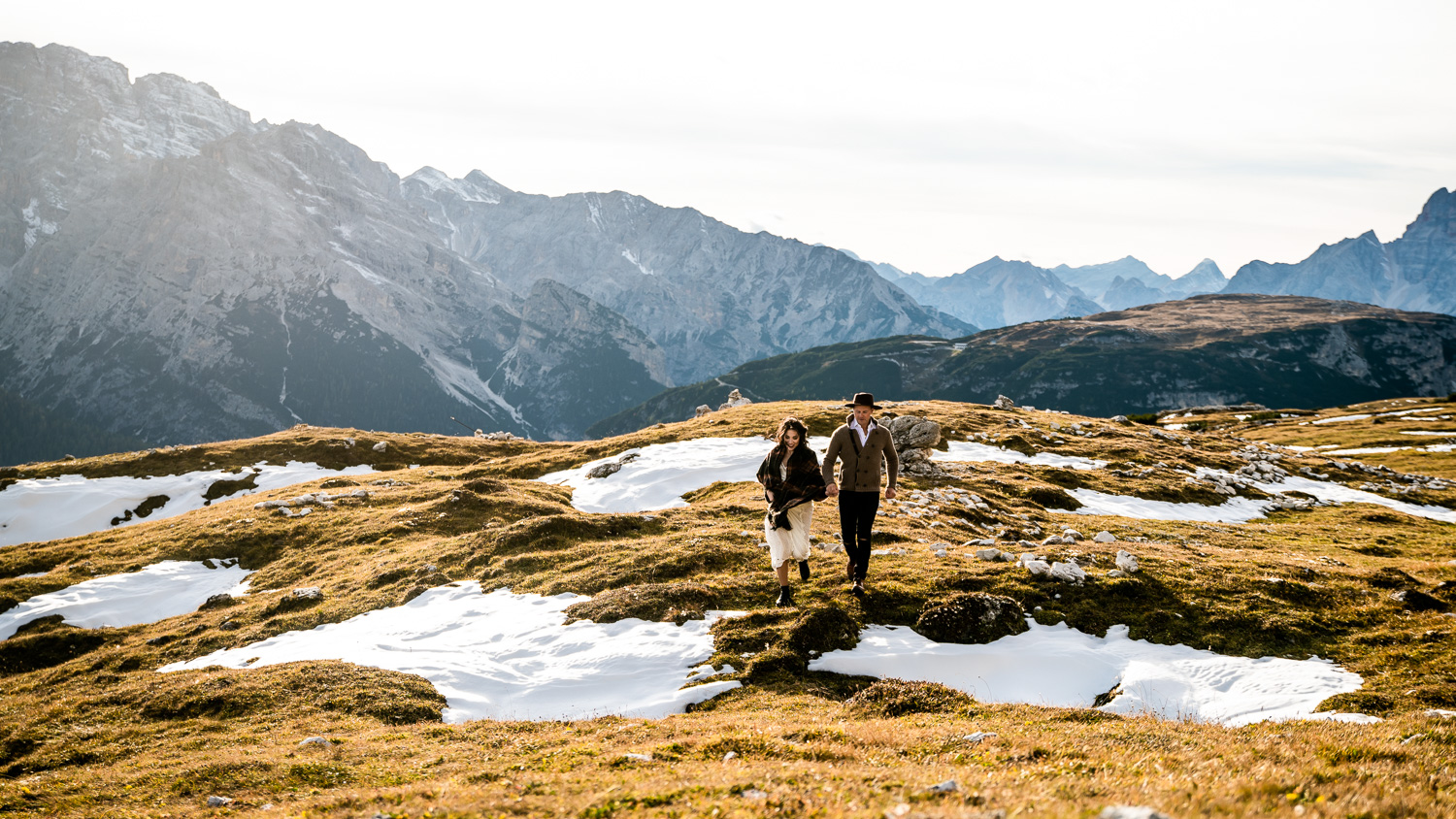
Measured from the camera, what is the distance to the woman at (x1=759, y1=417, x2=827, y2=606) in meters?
17.1

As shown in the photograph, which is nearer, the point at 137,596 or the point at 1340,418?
the point at 137,596

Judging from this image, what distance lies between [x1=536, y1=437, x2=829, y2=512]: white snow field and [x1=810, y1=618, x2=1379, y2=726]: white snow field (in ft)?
70.3

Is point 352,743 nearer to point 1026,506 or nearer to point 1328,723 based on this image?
point 1328,723

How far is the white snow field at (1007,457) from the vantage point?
1908 inches

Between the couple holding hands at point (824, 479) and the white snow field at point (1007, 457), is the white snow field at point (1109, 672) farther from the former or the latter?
the white snow field at point (1007, 457)

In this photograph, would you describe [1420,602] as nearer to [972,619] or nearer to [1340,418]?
[972,619]

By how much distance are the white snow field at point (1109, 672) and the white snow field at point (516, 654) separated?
3558mm

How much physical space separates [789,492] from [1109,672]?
25.9ft

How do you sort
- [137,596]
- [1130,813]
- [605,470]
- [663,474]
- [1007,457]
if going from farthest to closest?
[1007,457], [605,470], [663,474], [137,596], [1130,813]

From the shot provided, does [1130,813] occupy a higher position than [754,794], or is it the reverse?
[1130,813]

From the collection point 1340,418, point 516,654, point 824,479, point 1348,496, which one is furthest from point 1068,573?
point 1340,418

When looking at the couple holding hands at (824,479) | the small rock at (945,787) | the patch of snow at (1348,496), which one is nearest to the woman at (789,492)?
the couple holding hands at (824,479)

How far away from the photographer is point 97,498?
2036 inches

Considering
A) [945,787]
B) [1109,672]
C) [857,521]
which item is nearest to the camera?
[945,787]
